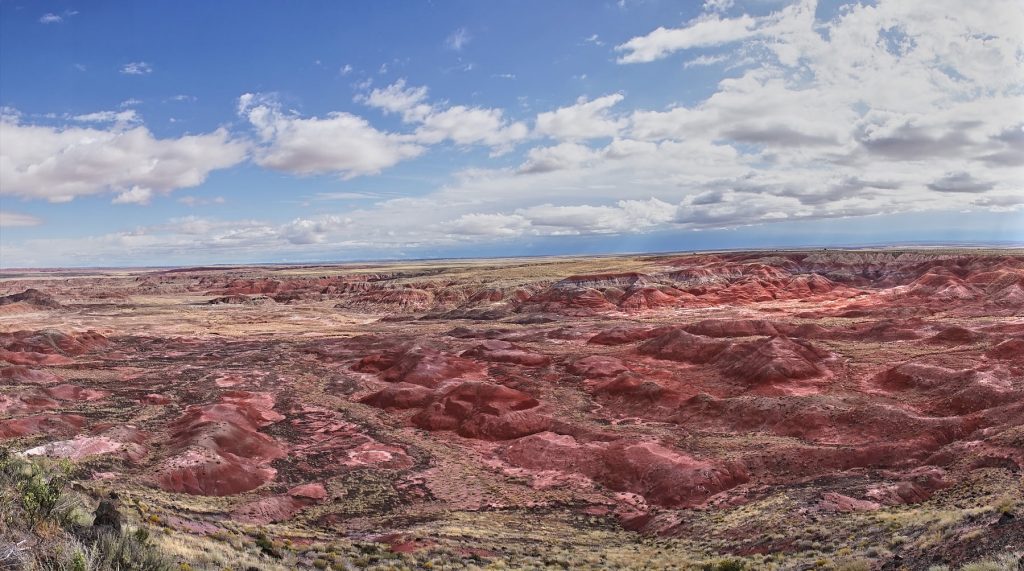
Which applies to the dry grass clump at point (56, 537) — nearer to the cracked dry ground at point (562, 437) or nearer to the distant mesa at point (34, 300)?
the cracked dry ground at point (562, 437)

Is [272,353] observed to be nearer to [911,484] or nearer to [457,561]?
[457,561]

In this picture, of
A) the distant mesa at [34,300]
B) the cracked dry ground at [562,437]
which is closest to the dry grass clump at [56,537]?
the cracked dry ground at [562,437]

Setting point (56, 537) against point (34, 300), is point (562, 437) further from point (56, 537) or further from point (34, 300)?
point (34, 300)

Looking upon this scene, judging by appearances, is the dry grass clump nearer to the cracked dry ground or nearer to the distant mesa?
the cracked dry ground

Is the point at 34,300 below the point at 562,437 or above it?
above

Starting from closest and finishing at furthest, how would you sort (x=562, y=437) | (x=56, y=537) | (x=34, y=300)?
(x=56, y=537)
(x=562, y=437)
(x=34, y=300)

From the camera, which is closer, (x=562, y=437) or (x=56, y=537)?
(x=56, y=537)

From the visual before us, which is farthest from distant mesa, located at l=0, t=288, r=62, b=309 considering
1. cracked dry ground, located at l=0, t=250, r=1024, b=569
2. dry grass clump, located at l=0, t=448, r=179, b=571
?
dry grass clump, located at l=0, t=448, r=179, b=571

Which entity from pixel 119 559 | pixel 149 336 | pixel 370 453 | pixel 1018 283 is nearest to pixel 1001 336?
pixel 1018 283

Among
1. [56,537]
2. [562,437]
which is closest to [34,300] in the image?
[562,437]
